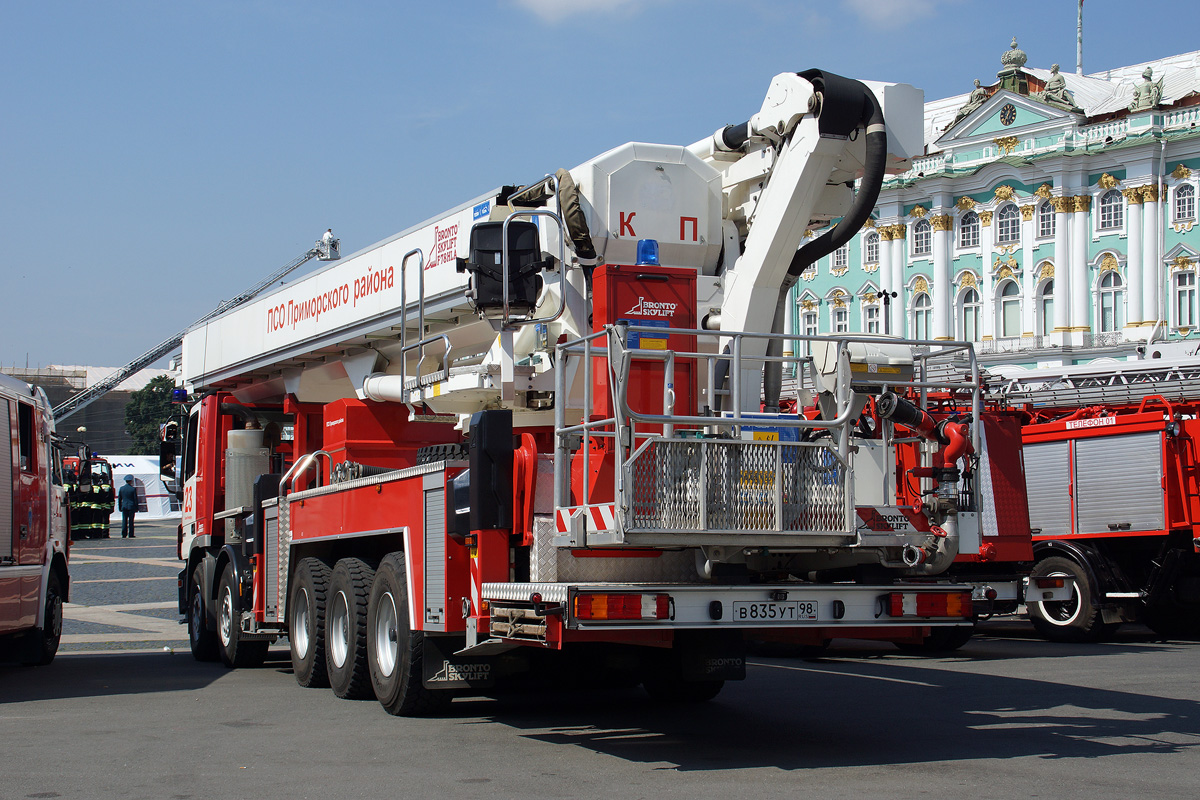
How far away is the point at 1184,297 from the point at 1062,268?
533cm

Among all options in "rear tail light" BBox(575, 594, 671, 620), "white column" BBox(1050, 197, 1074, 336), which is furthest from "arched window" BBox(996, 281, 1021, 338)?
"rear tail light" BBox(575, 594, 671, 620)

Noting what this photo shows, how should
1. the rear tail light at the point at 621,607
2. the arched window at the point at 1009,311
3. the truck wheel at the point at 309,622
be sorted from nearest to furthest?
the rear tail light at the point at 621,607 < the truck wheel at the point at 309,622 < the arched window at the point at 1009,311

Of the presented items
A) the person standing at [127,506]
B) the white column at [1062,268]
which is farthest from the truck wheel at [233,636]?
the white column at [1062,268]

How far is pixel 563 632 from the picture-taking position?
6883mm

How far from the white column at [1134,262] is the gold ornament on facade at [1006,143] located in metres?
5.74

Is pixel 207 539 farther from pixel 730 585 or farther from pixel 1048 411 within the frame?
pixel 1048 411

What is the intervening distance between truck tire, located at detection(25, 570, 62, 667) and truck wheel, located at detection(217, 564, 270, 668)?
1.62 metres

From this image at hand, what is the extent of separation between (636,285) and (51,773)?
4.27 metres

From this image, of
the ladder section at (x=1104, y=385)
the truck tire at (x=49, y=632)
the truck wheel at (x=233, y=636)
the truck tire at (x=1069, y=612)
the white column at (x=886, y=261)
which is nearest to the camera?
the truck tire at (x=49, y=632)

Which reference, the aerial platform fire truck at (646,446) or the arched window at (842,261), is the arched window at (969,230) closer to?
the arched window at (842,261)

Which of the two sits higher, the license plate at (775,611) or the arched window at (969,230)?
the arched window at (969,230)

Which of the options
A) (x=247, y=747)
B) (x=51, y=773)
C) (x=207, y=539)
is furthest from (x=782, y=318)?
(x=207, y=539)

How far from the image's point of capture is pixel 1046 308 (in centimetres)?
6094

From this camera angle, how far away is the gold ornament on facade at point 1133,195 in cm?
Result: 5744
